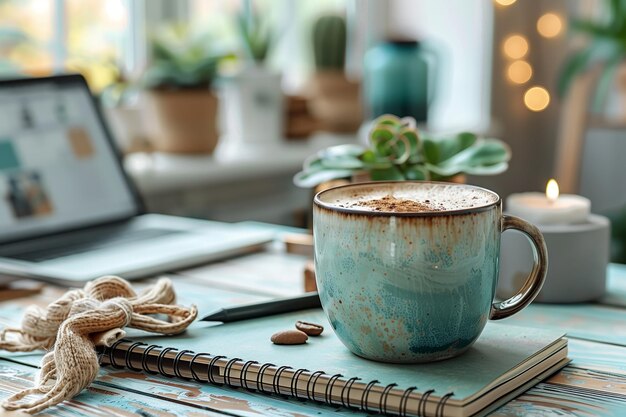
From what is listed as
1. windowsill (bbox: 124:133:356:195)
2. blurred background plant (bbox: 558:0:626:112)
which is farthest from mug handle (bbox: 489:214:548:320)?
blurred background plant (bbox: 558:0:626:112)

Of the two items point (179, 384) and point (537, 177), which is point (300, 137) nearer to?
point (537, 177)

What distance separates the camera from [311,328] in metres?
0.70

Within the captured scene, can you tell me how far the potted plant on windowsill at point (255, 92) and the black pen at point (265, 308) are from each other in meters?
1.37

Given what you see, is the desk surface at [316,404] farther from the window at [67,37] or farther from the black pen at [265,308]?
the window at [67,37]

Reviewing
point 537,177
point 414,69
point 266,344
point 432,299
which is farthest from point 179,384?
point 537,177

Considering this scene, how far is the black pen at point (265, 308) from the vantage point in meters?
0.74

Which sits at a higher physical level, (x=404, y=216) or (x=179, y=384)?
(x=404, y=216)

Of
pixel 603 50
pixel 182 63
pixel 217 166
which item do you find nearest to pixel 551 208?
pixel 217 166

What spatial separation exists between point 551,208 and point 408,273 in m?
0.34

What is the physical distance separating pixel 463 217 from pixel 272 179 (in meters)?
1.46

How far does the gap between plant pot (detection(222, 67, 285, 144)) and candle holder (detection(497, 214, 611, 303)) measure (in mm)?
1316

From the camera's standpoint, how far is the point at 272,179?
2.05 meters

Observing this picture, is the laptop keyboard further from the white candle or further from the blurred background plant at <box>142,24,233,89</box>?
the blurred background plant at <box>142,24,233,89</box>

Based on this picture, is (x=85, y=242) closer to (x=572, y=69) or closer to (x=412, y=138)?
(x=412, y=138)
